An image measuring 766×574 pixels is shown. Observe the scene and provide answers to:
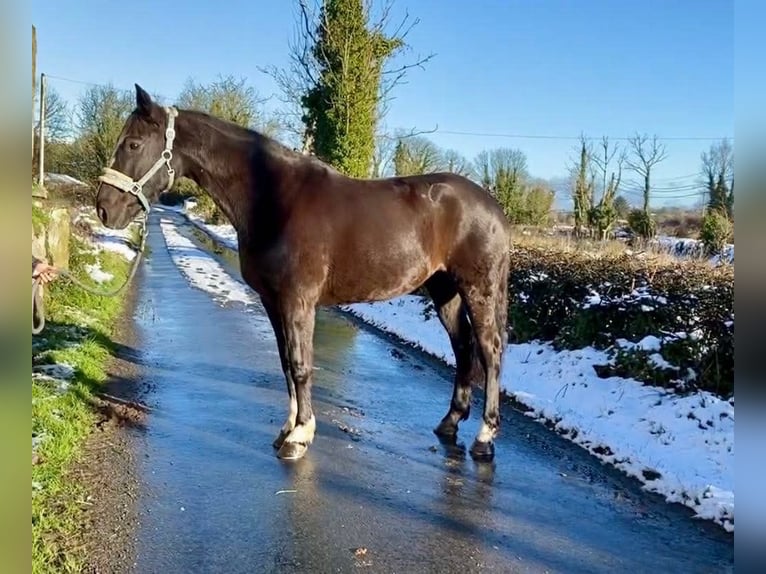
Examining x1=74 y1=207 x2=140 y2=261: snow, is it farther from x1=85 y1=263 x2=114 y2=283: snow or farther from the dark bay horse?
the dark bay horse

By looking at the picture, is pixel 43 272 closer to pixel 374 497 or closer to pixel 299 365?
pixel 299 365

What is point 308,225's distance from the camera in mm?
4090

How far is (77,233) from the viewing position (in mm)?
12719

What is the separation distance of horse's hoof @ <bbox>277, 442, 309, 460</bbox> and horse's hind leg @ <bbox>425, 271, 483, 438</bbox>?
3.82 ft

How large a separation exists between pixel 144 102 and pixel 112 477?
2439 mm

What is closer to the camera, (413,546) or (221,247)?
(413,546)

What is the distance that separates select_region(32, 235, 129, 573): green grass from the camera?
283 centimetres

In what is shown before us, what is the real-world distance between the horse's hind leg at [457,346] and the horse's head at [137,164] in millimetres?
2220

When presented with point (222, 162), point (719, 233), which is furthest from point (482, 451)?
point (719, 233)

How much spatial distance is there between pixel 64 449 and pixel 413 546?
7.79ft

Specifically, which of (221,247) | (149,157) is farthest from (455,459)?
(221,247)

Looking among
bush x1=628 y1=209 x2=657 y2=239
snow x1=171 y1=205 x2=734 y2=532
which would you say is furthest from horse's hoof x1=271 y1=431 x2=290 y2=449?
bush x1=628 y1=209 x2=657 y2=239

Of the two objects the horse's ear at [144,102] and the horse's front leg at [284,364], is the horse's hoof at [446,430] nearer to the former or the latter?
the horse's front leg at [284,364]

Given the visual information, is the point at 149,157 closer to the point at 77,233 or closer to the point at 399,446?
the point at 399,446
